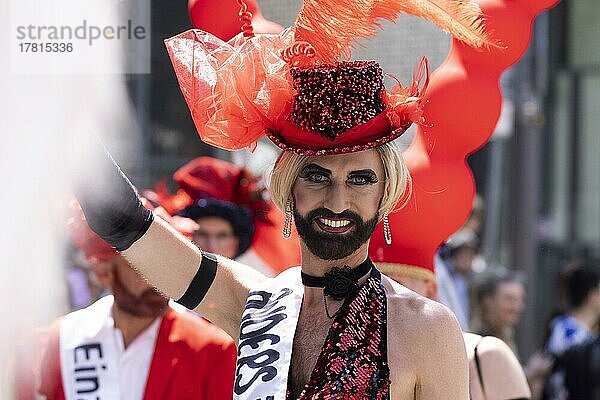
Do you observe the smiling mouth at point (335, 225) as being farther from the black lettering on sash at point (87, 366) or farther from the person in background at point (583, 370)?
the person in background at point (583, 370)

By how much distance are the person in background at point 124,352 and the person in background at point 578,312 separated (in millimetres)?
3349

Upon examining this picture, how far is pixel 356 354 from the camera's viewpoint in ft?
8.42

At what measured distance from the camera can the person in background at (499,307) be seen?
22.2ft

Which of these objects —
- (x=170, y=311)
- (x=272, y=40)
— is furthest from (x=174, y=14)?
(x=272, y=40)

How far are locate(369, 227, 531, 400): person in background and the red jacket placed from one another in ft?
1.82

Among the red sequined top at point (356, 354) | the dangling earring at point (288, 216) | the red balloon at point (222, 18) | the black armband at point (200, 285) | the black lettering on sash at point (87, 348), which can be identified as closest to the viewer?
the red sequined top at point (356, 354)

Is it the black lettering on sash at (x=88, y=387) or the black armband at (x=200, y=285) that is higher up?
the black armband at (x=200, y=285)

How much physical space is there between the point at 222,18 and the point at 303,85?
0.79 meters

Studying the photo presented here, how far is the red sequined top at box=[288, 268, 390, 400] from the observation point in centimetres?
252

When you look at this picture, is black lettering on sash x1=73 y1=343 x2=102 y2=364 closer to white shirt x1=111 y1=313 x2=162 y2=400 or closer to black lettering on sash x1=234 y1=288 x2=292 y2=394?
white shirt x1=111 y1=313 x2=162 y2=400

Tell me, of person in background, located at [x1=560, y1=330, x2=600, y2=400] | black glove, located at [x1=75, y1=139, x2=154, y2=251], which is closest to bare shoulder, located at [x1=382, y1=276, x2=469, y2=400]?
black glove, located at [x1=75, y1=139, x2=154, y2=251]

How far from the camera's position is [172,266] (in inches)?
110

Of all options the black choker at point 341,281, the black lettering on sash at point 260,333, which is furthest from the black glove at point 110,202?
the black choker at point 341,281

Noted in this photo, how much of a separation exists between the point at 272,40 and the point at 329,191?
0.40 meters
